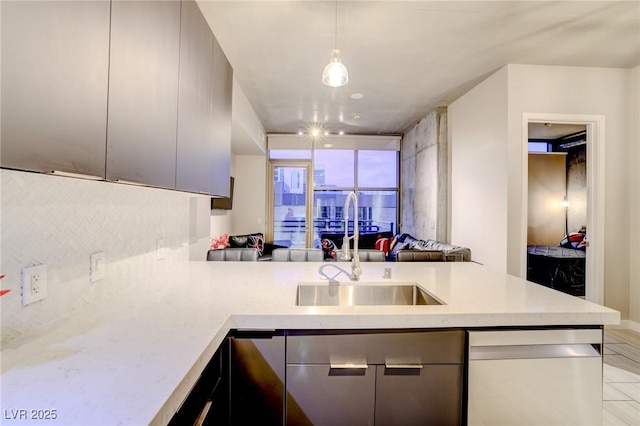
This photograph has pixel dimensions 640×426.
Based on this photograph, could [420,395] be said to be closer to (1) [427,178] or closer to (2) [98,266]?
(2) [98,266]

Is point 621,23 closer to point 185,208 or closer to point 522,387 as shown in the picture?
point 522,387

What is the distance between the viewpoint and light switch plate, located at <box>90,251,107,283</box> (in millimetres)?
1105

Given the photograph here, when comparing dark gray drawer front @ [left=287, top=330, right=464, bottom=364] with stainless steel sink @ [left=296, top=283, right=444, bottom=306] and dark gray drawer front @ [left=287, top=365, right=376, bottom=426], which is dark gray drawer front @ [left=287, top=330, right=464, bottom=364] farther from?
stainless steel sink @ [left=296, top=283, right=444, bottom=306]

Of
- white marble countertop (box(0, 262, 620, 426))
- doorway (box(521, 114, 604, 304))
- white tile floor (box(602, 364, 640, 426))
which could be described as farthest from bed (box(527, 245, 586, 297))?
white marble countertop (box(0, 262, 620, 426))

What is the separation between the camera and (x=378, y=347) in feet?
3.53

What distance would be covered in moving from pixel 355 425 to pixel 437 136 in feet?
13.8

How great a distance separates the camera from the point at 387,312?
3.59 ft

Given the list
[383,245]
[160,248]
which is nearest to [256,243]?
[383,245]

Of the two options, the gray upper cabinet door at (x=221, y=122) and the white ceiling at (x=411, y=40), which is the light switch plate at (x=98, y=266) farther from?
the white ceiling at (x=411, y=40)

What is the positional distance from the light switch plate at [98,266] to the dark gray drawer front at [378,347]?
31.8 inches

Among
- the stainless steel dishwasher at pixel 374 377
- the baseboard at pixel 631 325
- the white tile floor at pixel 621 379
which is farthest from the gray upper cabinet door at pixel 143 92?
the baseboard at pixel 631 325

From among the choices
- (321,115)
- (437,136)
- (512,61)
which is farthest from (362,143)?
(512,61)

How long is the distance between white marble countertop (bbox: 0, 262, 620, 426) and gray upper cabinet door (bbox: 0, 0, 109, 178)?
49cm

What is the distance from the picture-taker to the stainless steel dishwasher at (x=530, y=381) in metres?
1.08
